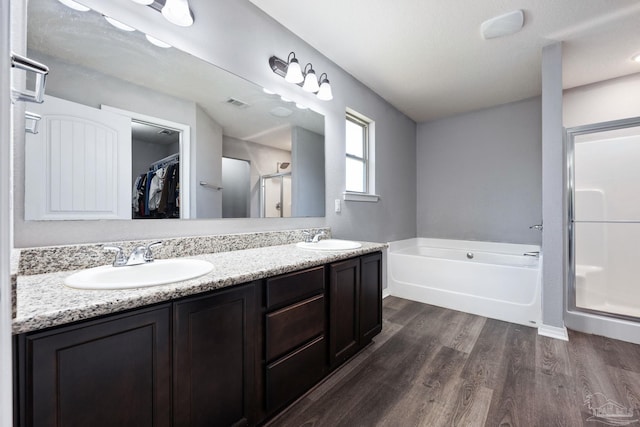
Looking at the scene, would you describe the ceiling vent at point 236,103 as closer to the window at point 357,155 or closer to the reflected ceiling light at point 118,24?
the reflected ceiling light at point 118,24

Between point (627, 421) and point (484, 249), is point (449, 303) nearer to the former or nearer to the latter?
point (484, 249)

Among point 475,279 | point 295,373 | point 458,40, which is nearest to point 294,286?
point 295,373

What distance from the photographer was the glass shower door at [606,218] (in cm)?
227

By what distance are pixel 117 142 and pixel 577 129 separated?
3.39 meters

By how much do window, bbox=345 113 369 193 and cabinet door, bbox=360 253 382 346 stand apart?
3.38 ft

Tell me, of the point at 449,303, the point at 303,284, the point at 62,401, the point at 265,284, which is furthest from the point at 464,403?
the point at 62,401

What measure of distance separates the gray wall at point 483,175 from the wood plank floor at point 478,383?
1558 mm

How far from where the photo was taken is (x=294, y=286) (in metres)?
1.38

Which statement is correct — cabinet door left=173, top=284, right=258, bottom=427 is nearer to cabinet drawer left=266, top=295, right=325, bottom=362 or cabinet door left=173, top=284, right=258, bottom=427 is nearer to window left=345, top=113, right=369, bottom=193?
cabinet drawer left=266, top=295, right=325, bottom=362

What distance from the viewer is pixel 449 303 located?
9.46 ft

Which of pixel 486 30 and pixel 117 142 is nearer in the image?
pixel 117 142

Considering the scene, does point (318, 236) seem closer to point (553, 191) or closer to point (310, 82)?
point (310, 82)

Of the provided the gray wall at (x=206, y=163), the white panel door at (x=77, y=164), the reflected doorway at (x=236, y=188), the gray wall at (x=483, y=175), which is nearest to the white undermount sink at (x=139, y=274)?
the white panel door at (x=77, y=164)

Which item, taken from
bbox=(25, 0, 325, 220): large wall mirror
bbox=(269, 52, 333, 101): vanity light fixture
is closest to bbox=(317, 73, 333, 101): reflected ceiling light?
bbox=(269, 52, 333, 101): vanity light fixture
